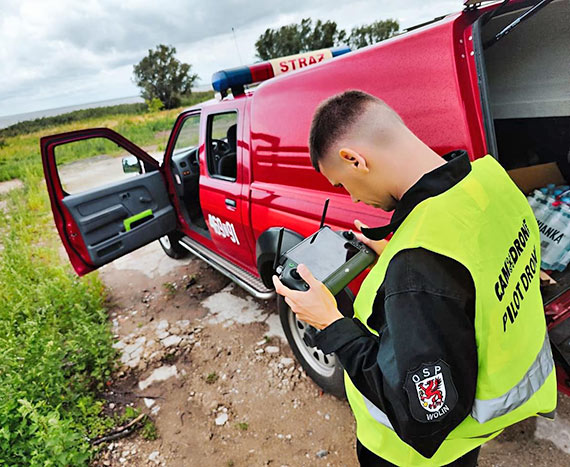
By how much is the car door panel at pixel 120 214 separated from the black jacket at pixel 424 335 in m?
3.12

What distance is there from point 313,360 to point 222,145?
245 cm

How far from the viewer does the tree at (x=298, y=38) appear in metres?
42.4

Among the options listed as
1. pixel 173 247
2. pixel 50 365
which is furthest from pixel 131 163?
pixel 50 365

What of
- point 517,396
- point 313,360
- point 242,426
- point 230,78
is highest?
point 230,78

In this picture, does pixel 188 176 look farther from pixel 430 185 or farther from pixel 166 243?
pixel 430 185

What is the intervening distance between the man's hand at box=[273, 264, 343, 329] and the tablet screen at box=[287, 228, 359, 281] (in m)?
0.08

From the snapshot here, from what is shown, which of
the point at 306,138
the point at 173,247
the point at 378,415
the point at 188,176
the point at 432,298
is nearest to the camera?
the point at 432,298

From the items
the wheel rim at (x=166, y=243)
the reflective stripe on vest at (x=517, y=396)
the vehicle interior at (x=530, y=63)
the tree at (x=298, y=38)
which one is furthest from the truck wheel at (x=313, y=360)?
the tree at (x=298, y=38)

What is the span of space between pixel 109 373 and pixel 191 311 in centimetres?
90

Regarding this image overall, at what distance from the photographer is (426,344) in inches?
27.9

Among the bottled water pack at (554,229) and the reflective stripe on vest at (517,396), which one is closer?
the reflective stripe on vest at (517,396)

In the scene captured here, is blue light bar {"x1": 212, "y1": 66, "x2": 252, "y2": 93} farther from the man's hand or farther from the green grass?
the green grass

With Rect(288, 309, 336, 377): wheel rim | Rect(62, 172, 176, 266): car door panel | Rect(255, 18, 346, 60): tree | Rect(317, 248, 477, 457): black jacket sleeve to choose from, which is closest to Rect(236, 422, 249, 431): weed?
Rect(288, 309, 336, 377): wheel rim

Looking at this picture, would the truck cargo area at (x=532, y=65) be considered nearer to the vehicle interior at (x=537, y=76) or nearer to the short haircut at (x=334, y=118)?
the vehicle interior at (x=537, y=76)
